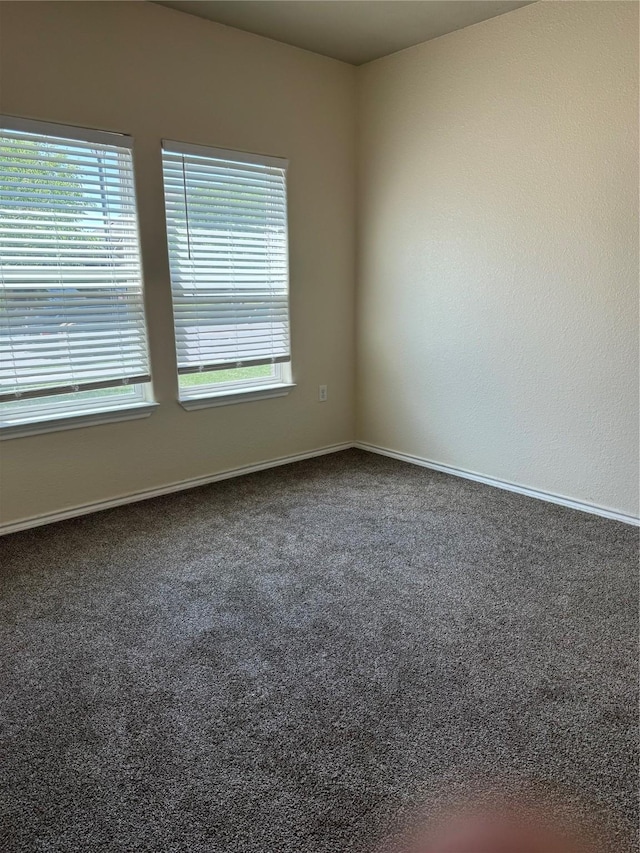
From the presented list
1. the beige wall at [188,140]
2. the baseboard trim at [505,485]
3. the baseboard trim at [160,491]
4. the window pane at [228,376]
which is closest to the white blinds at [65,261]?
the beige wall at [188,140]

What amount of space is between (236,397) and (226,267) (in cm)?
82

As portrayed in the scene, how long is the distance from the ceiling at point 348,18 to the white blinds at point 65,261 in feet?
3.09

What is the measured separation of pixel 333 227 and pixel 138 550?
2539 millimetres

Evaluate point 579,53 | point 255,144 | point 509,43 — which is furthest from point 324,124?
point 579,53

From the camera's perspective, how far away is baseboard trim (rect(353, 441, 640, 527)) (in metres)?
3.12

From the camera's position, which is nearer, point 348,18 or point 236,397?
Answer: point 348,18

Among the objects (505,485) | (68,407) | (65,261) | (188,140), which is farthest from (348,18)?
(505,485)

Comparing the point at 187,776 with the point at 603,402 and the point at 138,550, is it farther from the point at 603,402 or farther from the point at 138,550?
the point at 603,402

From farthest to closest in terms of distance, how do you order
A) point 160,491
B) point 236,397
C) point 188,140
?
point 236,397
point 160,491
point 188,140

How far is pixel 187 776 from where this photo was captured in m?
1.54

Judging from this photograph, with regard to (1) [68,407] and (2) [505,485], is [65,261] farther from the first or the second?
(2) [505,485]

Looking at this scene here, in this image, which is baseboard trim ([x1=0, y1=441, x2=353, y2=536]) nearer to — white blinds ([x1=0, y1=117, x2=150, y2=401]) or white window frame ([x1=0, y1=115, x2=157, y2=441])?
white window frame ([x1=0, y1=115, x2=157, y2=441])

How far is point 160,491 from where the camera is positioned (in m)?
3.53

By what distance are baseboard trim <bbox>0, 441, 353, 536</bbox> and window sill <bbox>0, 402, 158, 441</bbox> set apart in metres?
0.46
